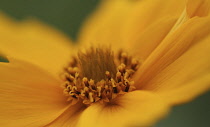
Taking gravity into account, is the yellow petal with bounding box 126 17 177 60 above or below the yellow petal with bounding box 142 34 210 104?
above

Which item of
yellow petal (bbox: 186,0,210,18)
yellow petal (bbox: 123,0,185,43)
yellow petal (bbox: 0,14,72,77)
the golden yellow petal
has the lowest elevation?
the golden yellow petal

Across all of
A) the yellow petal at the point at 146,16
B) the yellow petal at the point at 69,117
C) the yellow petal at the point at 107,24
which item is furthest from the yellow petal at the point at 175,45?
the yellow petal at the point at 107,24

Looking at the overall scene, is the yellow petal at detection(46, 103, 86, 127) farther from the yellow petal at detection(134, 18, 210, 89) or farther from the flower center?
the yellow petal at detection(134, 18, 210, 89)

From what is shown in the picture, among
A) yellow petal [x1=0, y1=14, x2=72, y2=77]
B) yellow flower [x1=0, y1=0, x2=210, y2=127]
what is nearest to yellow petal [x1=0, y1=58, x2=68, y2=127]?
yellow flower [x1=0, y1=0, x2=210, y2=127]

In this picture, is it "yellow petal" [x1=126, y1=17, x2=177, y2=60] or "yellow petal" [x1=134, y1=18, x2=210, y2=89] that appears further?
"yellow petal" [x1=126, y1=17, x2=177, y2=60]

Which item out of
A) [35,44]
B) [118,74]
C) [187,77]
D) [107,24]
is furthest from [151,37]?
[35,44]

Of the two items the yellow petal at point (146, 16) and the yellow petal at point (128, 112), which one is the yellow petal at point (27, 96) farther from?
the yellow petal at point (146, 16)
